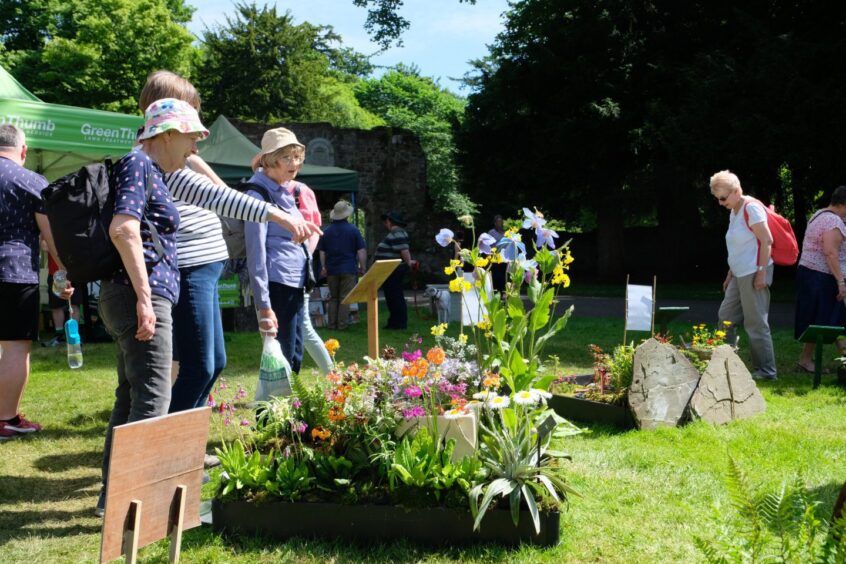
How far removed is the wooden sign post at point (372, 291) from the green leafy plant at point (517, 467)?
57.3 inches

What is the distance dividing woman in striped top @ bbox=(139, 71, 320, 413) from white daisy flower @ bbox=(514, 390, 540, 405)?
1101mm

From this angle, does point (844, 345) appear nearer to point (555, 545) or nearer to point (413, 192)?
point (555, 545)

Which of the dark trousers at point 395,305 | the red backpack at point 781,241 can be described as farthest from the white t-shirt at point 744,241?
the dark trousers at point 395,305

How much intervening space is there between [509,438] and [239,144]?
35.2ft

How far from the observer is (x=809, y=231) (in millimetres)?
7070

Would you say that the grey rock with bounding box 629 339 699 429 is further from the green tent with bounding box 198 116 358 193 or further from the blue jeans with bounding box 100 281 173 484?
the green tent with bounding box 198 116 358 193

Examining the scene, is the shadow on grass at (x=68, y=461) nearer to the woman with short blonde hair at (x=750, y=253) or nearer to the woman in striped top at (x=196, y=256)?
the woman in striped top at (x=196, y=256)

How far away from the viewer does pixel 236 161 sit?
41.1ft

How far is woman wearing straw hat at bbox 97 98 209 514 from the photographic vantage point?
2998mm

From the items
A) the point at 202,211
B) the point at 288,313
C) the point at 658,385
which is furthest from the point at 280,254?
the point at 658,385

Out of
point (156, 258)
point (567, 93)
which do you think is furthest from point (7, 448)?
point (567, 93)

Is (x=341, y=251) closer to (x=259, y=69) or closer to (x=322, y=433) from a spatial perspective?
(x=322, y=433)

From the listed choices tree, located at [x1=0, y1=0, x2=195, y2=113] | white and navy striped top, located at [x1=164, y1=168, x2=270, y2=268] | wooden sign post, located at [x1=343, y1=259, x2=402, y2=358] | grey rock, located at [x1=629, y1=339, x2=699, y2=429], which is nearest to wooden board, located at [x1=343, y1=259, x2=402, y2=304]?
wooden sign post, located at [x1=343, y1=259, x2=402, y2=358]

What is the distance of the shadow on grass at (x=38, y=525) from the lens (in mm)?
3244
